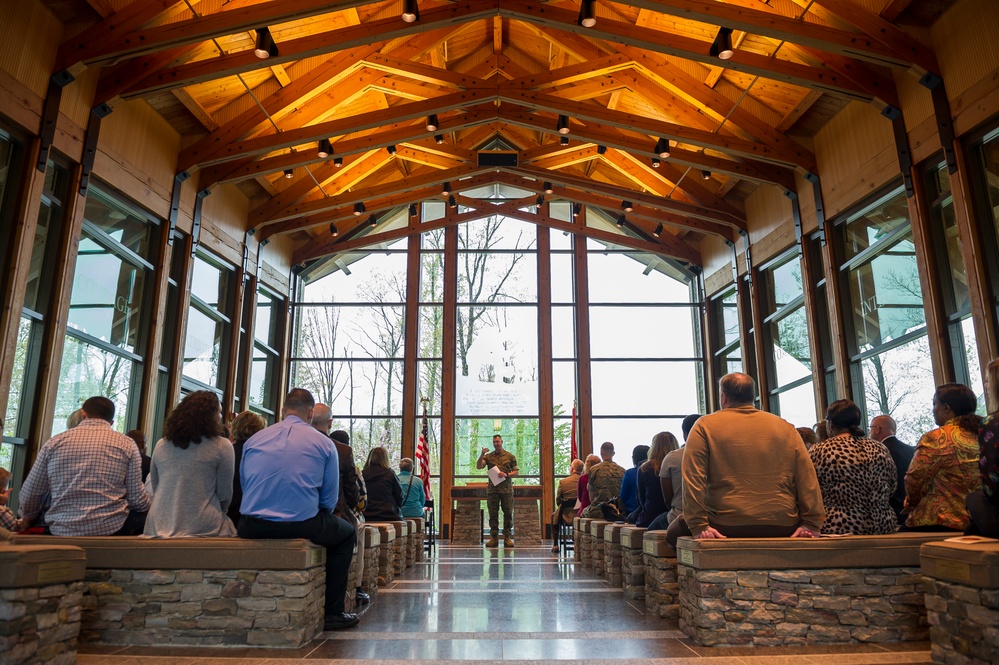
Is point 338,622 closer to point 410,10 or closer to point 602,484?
point 602,484

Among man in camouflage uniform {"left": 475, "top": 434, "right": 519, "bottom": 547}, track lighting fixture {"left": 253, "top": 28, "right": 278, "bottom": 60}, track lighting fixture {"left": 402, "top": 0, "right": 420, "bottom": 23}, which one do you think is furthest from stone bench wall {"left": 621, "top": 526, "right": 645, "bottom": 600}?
track lighting fixture {"left": 253, "top": 28, "right": 278, "bottom": 60}

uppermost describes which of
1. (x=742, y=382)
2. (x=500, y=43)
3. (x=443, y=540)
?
(x=500, y=43)

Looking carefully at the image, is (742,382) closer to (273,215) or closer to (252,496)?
(252,496)

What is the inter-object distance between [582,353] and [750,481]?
9397 millimetres

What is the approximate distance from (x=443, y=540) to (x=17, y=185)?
26.7ft

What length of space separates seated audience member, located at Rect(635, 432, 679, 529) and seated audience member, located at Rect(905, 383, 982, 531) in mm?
1719

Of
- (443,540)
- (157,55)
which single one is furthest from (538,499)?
(157,55)

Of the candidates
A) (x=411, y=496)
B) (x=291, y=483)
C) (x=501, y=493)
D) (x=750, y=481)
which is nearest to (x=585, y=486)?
(x=411, y=496)

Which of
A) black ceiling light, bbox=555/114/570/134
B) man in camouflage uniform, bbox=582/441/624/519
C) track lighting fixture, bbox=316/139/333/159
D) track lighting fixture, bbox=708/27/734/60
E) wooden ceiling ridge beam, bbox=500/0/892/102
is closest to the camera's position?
track lighting fixture, bbox=708/27/734/60

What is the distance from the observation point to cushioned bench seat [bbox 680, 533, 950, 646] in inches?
132

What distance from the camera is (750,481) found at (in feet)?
11.4

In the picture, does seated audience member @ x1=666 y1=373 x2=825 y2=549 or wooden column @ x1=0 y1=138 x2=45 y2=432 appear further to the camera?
wooden column @ x1=0 y1=138 x2=45 y2=432

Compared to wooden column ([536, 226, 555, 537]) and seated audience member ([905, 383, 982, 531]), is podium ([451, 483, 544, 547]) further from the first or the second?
seated audience member ([905, 383, 982, 531])

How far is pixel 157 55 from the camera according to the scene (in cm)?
731
